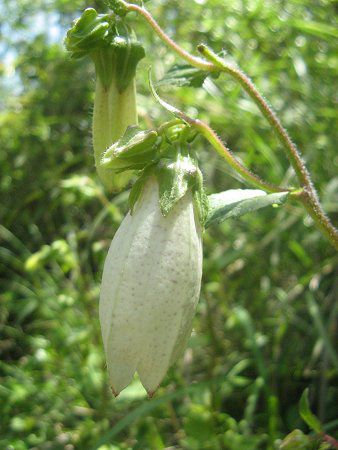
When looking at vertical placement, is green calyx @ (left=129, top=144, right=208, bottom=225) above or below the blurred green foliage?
above

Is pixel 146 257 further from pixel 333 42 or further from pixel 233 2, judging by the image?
pixel 233 2

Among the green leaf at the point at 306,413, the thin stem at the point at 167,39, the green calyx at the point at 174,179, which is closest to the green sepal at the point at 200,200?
the green calyx at the point at 174,179

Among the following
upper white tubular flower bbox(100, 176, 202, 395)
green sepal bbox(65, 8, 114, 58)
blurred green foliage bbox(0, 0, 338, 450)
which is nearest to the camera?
upper white tubular flower bbox(100, 176, 202, 395)

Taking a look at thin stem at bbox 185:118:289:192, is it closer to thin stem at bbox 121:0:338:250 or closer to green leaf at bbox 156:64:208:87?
thin stem at bbox 121:0:338:250

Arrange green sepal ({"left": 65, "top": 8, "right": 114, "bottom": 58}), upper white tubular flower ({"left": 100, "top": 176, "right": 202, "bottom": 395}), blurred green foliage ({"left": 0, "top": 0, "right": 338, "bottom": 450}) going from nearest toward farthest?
upper white tubular flower ({"left": 100, "top": 176, "right": 202, "bottom": 395}), green sepal ({"left": 65, "top": 8, "right": 114, "bottom": 58}), blurred green foliage ({"left": 0, "top": 0, "right": 338, "bottom": 450})

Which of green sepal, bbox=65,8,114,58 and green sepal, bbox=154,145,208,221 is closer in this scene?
green sepal, bbox=154,145,208,221

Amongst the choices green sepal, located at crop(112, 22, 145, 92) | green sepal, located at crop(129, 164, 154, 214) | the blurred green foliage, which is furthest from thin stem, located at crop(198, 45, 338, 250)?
the blurred green foliage

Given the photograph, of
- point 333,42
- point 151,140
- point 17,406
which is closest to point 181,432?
point 17,406

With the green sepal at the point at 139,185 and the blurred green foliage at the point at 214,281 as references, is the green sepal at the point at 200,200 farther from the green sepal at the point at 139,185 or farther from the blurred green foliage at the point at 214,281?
the blurred green foliage at the point at 214,281
